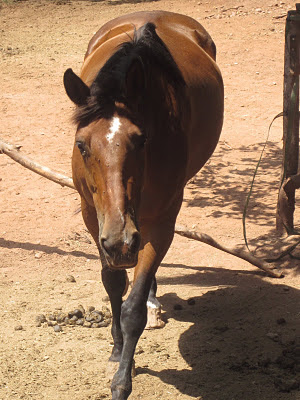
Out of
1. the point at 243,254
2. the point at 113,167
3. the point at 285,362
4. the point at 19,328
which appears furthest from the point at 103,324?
the point at 113,167

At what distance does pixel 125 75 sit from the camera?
10.5ft

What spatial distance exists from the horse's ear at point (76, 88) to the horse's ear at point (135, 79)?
0.70 ft

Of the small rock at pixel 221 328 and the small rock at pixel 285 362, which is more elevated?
the small rock at pixel 285 362

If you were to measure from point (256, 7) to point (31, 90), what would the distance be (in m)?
6.81

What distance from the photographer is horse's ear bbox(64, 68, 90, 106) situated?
3.18 meters

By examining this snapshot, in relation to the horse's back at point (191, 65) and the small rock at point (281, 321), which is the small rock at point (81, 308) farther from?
the small rock at point (281, 321)

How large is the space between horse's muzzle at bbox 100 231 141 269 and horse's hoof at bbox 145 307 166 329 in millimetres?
1933

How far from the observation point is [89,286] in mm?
5406

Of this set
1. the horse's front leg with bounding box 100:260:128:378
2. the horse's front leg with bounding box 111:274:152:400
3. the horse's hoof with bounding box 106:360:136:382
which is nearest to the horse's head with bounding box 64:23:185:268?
the horse's front leg with bounding box 111:274:152:400

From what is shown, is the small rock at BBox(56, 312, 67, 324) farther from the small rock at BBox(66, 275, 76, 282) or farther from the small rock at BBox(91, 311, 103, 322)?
the small rock at BBox(66, 275, 76, 282)

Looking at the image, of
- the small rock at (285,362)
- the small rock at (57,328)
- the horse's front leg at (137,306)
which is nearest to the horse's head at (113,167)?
the horse's front leg at (137,306)

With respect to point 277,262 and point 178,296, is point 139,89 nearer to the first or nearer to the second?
point 178,296

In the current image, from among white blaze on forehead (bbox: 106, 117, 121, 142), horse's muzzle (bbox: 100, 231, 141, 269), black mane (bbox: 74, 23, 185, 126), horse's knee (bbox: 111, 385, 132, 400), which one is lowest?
horse's knee (bbox: 111, 385, 132, 400)

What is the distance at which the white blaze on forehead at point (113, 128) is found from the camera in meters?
3.05
